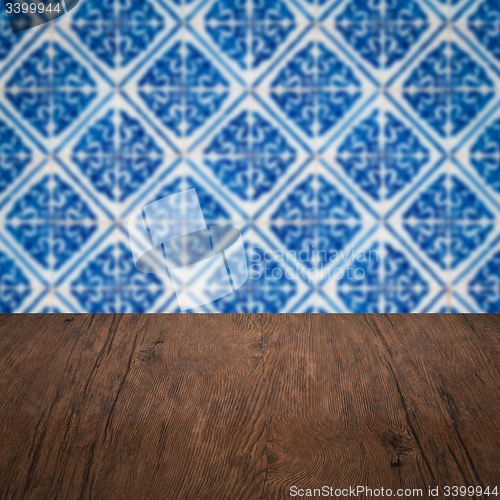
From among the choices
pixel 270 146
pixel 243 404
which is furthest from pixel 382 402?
pixel 270 146

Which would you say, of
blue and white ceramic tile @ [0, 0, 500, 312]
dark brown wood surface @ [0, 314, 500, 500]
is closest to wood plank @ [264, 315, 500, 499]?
dark brown wood surface @ [0, 314, 500, 500]

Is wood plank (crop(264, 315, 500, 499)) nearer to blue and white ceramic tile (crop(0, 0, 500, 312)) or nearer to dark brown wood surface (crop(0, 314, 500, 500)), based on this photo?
dark brown wood surface (crop(0, 314, 500, 500))

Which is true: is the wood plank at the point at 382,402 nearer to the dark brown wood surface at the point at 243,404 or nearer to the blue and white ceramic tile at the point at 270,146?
the dark brown wood surface at the point at 243,404

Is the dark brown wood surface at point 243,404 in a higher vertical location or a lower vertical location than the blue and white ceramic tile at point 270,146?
lower

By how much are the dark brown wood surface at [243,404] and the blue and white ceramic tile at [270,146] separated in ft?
0.30

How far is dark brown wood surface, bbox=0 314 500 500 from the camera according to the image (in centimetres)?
60

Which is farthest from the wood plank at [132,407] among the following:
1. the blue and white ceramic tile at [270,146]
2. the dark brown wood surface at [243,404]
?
the blue and white ceramic tile at [270,146]

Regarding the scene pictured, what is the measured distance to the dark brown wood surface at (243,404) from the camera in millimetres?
596

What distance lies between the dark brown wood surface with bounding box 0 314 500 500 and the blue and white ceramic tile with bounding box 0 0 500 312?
9 centimetres

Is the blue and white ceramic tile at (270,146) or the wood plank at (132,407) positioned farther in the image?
the blue and white ceramic tile at (270,146)

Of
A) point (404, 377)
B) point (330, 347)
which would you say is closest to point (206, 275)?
point (330, 347)

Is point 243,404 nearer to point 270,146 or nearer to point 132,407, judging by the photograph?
point 132,407

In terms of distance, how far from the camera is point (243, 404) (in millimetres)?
739

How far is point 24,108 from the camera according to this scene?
1.02 meters
